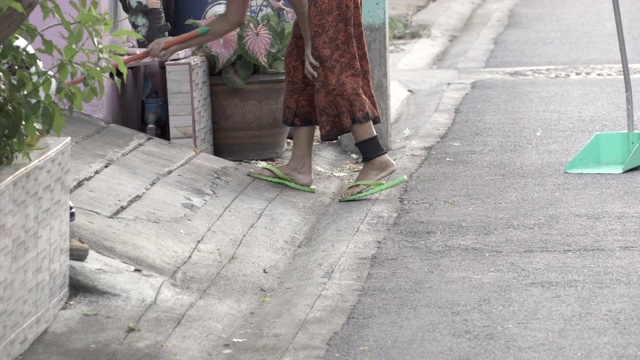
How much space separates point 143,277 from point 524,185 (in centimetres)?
254

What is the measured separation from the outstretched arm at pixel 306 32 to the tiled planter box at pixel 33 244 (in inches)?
79.9

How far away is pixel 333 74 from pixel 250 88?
1.06 metres

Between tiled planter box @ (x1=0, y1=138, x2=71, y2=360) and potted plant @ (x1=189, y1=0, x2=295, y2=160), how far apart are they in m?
2.73

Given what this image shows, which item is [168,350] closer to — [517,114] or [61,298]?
[61,298]

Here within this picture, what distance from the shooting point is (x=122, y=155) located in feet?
21.3

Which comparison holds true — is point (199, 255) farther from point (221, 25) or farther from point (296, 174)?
point (296, 174)

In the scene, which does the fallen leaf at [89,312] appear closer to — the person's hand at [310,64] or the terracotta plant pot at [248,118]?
the person's hand at [310,64]

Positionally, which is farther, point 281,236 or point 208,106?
point 208,106

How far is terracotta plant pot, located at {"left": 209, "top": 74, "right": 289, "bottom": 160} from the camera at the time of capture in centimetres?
733

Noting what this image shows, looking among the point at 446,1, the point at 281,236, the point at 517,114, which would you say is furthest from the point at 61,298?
the point at 446,1

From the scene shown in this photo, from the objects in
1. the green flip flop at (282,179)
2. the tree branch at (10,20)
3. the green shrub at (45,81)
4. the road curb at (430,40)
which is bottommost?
the road curb at (430,40)

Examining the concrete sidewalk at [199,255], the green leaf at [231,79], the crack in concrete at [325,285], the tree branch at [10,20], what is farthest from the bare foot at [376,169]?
the tree branch at [10,20]

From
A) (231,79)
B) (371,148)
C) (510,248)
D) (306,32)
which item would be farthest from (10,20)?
(231,79)

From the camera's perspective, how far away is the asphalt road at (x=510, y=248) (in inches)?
166
